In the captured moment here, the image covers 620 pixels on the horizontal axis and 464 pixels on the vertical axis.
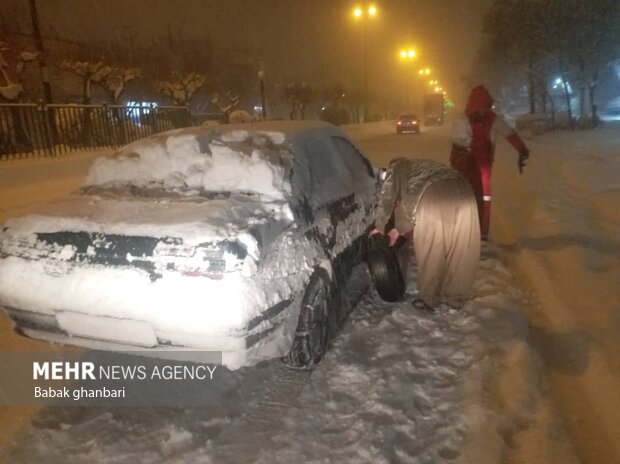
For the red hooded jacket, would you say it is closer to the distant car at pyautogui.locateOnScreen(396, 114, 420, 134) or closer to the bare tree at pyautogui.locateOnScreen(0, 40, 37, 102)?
the bare tree at pyautogui.locateOnScreen(0, 40, 37, 102)

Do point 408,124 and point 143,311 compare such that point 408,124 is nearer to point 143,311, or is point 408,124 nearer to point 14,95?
point 14,95

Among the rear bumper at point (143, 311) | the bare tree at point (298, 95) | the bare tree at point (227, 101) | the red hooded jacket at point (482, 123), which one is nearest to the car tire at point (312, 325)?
the rear bumper at point (143, 311)

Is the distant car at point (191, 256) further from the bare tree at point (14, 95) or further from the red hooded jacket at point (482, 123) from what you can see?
the bare tree at point (14, 95)

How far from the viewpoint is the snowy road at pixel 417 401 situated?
2.83 meters

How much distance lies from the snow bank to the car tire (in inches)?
26.0

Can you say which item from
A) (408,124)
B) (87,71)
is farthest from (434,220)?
(408,124)

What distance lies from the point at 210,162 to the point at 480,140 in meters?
3.58

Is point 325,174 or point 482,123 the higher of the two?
point 482,123

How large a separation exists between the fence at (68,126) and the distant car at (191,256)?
671 centimetres

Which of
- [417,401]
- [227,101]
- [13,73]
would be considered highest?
[227,101]

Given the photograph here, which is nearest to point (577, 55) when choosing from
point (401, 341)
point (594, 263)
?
point (594, 263)

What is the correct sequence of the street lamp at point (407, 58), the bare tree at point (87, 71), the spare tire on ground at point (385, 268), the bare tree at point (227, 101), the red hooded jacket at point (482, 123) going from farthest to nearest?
the street lamp at point (407, 58)
the bare tree at point (227, 101)
the bare tree at point (87, 71)
the red hooded jacket at point (482, 123)
the spare tire on ground at point (385, 268)

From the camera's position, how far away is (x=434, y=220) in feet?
13.8

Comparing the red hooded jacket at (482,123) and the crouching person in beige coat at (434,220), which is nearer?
the crouching person in beige coat at (434,220)
